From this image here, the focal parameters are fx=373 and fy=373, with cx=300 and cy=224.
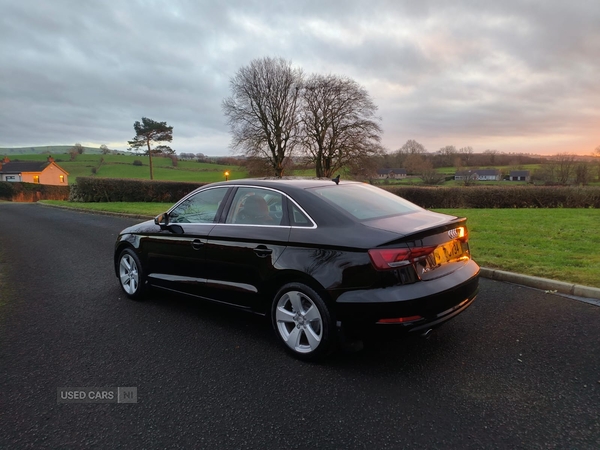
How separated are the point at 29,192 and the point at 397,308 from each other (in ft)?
168

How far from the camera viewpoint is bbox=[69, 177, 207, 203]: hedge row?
26.2 meters

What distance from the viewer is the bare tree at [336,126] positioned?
1373 inches

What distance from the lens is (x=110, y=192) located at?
26.4 m

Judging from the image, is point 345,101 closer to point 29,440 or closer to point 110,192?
point 110,192

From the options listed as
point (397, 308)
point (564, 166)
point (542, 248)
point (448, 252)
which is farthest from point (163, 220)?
point (564, 166)

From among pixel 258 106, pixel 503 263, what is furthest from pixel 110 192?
pixel 503 263

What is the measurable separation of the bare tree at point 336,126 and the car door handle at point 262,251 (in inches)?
1256

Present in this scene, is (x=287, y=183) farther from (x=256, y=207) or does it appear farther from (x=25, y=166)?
(x=25, y=166)

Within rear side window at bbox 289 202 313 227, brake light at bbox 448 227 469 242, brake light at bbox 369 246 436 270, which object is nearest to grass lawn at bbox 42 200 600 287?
brake light at bbox 448 227 469 242

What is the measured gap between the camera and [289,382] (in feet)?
9.46

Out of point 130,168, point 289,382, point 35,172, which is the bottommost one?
point 289,382

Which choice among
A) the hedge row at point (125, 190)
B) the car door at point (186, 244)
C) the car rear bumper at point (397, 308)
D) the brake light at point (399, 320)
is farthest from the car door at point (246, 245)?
the hedge row at point (125, 190)

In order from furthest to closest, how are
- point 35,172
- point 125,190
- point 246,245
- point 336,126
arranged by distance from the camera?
1. point 35,172
2. point 336,126
3. point 125,190
4. point 246,245

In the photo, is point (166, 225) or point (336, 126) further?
point (336, 126)
